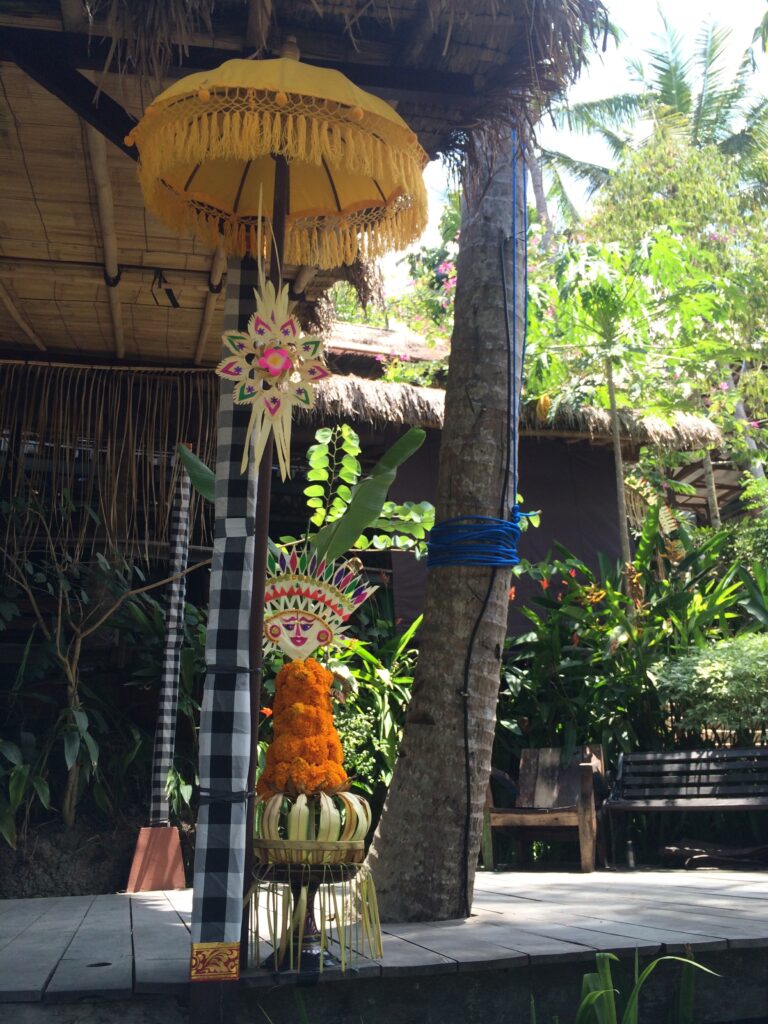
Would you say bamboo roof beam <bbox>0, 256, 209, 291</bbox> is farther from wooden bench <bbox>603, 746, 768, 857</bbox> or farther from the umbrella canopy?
wooden bench <bbox>603, 746, 768, 857</bbox>

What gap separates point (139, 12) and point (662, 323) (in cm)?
682

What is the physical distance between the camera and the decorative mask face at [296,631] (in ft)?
11.0

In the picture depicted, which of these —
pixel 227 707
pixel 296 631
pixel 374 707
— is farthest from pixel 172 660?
pixel 227 707

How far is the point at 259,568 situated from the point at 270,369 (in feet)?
2.00

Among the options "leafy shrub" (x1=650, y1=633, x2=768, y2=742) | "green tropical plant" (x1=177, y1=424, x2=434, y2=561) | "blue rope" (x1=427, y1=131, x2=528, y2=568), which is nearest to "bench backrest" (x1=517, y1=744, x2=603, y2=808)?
"leafy shrub" (x1=650, y1=633, x2=768, y2=742)

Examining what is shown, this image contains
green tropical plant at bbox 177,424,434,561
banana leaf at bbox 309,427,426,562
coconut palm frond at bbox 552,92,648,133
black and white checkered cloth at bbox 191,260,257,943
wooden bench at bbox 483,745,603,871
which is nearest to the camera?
black and white checkered cloth at bbox 191,260,257,943

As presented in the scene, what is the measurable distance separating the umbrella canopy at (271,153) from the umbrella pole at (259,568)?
0.09m

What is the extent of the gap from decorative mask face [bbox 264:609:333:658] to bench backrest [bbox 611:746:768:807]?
3544 mm

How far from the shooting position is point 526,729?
24.6 feet

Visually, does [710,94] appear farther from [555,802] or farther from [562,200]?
[555,802]

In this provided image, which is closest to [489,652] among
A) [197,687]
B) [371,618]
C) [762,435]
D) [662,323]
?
[197,687]

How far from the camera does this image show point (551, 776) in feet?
21.8

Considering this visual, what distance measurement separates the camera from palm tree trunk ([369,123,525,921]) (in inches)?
151

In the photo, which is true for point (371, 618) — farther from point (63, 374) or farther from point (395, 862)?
point (395, 862)
